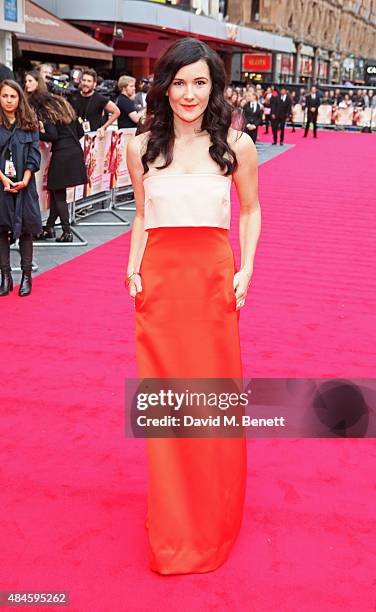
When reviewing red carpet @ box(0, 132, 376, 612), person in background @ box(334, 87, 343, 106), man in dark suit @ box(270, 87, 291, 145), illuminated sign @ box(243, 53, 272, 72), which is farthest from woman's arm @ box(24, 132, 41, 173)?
illuminated sign @ box(243, 53, 272, 72)

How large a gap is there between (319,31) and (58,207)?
64.1 meters

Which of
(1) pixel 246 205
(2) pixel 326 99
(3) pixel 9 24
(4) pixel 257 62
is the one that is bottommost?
(2) pixel 326 99

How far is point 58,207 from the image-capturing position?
878 centimetres

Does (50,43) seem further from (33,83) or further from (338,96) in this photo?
(338,96)

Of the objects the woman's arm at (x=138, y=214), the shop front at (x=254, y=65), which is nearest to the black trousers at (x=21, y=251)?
the woman's arm at (x=138, y=214)

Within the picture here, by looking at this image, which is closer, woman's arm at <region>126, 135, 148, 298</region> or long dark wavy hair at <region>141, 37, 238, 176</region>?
long dark wavy hair at <region>141, 37, 238, 176</region>

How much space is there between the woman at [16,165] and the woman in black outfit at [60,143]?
4.97 ft

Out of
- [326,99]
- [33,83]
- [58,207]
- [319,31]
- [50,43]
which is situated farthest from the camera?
[319,31]

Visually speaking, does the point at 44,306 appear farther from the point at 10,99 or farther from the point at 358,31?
the point at 358,31

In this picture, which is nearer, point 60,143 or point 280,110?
point 60,143

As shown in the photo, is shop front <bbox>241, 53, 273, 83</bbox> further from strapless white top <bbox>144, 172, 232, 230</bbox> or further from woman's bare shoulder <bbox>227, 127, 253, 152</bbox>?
strapless white top <bbox>144, 172, 232, 230</bbox>

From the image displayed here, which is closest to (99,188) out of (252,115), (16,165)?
(16,165)

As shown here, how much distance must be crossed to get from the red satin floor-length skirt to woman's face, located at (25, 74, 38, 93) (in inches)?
222

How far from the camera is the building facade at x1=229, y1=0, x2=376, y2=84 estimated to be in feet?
174
